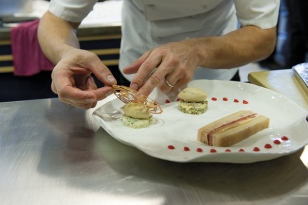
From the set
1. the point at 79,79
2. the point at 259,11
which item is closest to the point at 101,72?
the point at 79,79

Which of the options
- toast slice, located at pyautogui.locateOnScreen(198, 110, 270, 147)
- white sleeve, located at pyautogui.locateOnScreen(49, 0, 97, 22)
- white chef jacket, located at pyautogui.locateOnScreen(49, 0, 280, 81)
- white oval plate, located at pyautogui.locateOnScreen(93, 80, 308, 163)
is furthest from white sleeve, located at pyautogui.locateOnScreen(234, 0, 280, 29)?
white sleeve, located at pyautogui.locateOnScreen(49, 0, 97, 22)

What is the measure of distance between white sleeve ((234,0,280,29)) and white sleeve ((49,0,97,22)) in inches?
19.7

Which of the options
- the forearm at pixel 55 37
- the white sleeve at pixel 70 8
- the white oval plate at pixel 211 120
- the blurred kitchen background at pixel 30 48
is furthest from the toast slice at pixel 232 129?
the blurred kitchen background at pixel 30 48

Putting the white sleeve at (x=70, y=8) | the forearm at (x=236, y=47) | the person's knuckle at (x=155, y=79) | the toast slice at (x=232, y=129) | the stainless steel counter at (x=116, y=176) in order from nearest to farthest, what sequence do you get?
the stainless steel counter at (x=116, y=176) < the toast slice at (x=232, y=129) < the person's knuckle at (x=155, y=79) < the forearm at (x=236, y=47) < the white sleeve at (x=70, y=8)

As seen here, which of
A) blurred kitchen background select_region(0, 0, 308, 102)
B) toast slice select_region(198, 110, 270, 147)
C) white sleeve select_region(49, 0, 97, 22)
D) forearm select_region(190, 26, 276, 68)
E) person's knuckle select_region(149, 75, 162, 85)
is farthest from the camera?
blurred kitchen background select_region(0, 0, 308, 102)

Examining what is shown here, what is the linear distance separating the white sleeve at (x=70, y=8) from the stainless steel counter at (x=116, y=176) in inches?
19.3

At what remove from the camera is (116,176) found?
0.85 metres

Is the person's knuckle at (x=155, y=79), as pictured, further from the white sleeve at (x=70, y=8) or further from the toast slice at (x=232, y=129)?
the white sleeve at (x=70, y=8)

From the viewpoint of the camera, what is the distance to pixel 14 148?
97 centimetres

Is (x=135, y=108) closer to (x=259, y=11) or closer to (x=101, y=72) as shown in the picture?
(x=101, y=72)

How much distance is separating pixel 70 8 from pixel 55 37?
0.43 feet

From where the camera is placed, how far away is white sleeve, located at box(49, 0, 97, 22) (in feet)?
4.48

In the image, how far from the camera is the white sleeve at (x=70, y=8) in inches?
53.7

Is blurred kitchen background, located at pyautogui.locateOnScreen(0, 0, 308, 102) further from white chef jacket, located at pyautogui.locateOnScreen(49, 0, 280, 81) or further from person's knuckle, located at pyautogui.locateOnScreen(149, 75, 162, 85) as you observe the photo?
person's knuckle, located at pyautogui.locateOnScreen(149, 75, 162, 85)
